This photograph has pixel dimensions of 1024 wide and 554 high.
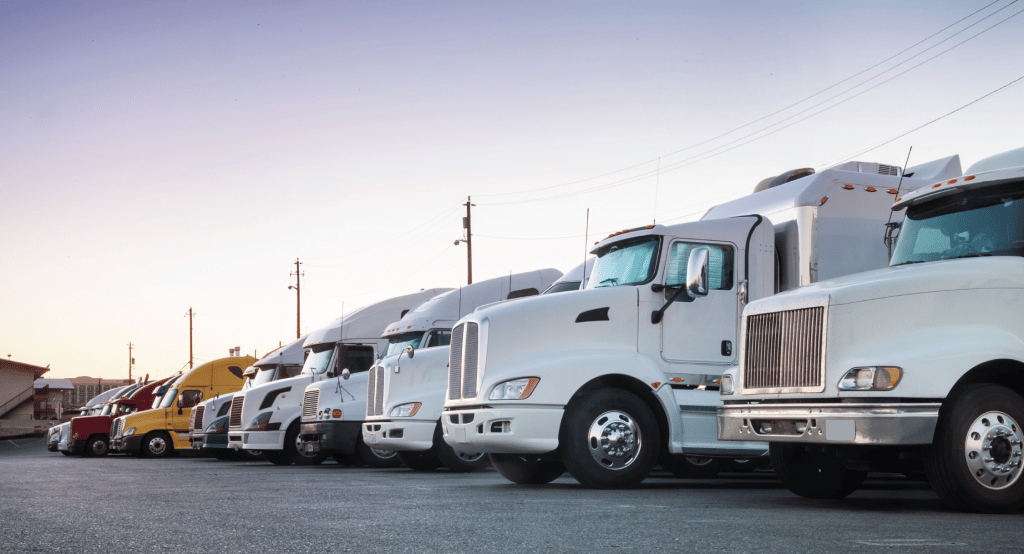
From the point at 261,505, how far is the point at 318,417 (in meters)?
10.4

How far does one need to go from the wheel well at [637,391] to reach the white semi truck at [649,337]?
0.01 metres

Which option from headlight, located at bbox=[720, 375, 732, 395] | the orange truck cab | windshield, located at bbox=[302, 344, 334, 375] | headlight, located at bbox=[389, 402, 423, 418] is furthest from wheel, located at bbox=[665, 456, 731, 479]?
the orange truck cab

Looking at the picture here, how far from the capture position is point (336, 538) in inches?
258

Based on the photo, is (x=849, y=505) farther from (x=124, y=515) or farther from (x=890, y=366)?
(x=124, y=515)

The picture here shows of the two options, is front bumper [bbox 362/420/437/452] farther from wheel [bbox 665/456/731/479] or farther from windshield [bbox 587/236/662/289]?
windshield [bbox 587/236/662/289]

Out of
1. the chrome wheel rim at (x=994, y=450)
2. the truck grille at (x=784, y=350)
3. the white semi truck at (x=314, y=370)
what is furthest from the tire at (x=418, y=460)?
the chrome wheel rim at (x=994, y=450)

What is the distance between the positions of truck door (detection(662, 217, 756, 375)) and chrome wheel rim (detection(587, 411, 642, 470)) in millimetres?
834

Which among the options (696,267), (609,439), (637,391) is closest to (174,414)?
(637,391)

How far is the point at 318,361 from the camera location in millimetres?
21766

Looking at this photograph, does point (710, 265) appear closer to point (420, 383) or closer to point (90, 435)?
point (420, 383)

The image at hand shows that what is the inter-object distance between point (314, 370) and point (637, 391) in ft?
38.4

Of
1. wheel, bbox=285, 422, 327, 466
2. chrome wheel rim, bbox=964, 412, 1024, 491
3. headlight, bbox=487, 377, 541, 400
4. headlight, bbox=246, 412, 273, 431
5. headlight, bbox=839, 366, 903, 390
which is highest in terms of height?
headlight, bbox=839, 366, 903, 390

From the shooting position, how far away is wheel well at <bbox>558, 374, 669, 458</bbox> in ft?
36.7

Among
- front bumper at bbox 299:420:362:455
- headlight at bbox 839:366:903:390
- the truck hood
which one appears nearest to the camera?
headlight at bbox 839:366:903:390
